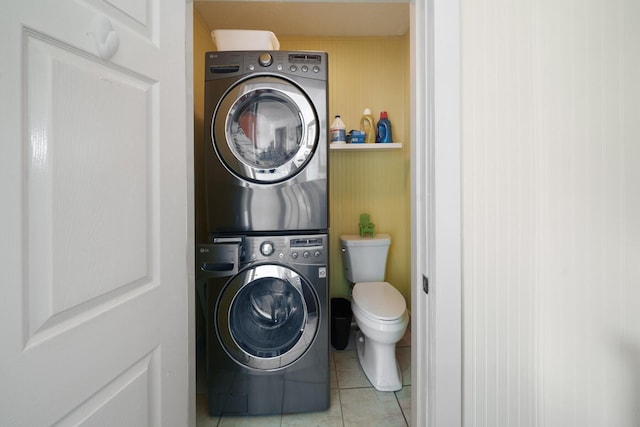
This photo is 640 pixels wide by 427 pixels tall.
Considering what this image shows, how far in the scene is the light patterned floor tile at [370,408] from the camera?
1381 mm

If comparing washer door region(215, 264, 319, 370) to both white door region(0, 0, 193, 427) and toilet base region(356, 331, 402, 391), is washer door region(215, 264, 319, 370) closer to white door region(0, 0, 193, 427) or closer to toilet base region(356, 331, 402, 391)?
toilet base region(356, 331, 402, 391)

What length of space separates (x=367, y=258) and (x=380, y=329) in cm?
63

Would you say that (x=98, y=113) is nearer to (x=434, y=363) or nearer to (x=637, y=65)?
(x=434, y=363)

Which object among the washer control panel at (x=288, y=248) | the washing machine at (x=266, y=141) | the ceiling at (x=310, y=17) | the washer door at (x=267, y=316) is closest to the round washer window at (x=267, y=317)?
the washer door at (x=267, y=316)

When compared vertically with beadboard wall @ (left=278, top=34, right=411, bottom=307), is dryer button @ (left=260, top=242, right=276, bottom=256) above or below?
below

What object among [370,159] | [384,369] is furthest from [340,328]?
[370,159]

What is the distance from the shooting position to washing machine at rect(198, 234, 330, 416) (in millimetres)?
1384

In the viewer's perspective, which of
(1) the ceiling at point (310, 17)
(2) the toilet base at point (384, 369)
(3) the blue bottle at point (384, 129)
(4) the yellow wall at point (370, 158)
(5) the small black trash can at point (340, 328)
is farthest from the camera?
(4) the yellow wall at point (370, 158)

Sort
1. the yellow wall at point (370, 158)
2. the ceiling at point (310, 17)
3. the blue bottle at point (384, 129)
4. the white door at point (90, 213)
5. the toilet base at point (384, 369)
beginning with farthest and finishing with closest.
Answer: the yellow wall at point (370, 158) → the blue bottle at point (384, 129) → the ceiling at point (310, 17) → the toilet base at point (384, 369) → the white door at point (90, 213)

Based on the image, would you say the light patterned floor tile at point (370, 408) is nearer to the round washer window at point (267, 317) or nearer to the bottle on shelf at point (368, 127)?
the round washer window at point (267, 317)

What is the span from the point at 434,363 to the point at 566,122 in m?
0.80

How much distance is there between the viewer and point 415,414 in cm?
98

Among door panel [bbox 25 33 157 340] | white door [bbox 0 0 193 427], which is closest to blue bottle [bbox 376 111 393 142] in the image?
white door [bbox 0 0 193 427]

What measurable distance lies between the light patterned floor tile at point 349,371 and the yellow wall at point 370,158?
1.56 feet
